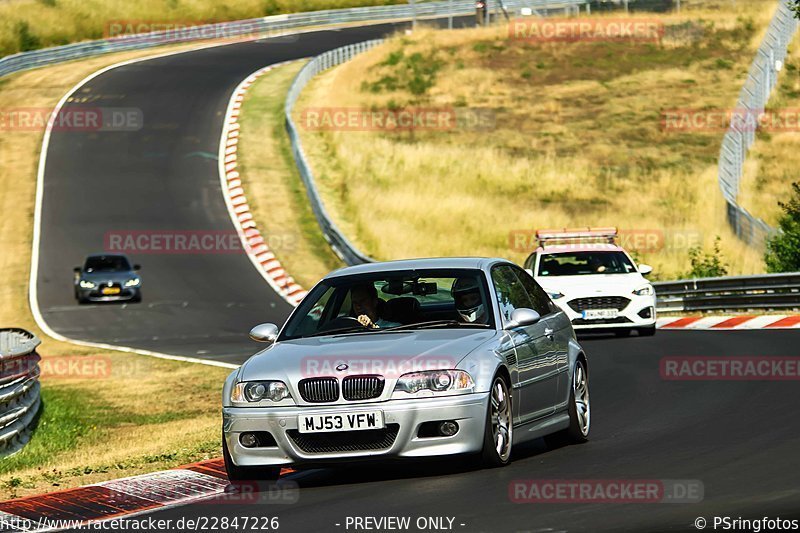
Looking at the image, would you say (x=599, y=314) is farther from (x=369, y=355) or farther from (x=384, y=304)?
(x=369, y=355)

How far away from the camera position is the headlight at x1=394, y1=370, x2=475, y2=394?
9.34 metres

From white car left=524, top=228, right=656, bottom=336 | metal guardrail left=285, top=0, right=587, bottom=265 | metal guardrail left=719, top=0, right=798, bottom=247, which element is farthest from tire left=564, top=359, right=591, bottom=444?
metal guardrail left=719, top=0, right=798, bottom=247

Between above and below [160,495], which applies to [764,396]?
below

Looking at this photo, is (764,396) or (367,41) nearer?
(764,396)

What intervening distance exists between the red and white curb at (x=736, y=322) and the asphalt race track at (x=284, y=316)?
131 centimetres

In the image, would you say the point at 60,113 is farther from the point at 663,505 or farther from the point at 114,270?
the point at 663,505

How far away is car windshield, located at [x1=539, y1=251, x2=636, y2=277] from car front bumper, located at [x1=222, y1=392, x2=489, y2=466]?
564 inches

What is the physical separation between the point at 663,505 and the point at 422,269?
11.0 ft

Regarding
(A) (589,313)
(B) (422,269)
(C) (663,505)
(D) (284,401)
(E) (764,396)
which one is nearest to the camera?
(C) (663,505)

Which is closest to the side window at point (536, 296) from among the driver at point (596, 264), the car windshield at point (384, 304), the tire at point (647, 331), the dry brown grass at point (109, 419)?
the car windshield at point (384, 304)

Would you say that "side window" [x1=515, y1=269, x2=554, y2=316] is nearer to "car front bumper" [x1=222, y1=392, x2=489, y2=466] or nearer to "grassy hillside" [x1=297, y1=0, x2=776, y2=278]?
"car front bumper" [x1=222, y1=392, x2=489, y2=466]

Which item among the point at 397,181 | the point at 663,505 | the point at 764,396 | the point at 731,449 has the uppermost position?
the point at 663,505

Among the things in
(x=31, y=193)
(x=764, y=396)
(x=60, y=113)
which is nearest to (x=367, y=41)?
(x=60, y=113)

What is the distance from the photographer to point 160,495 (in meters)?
9.71
